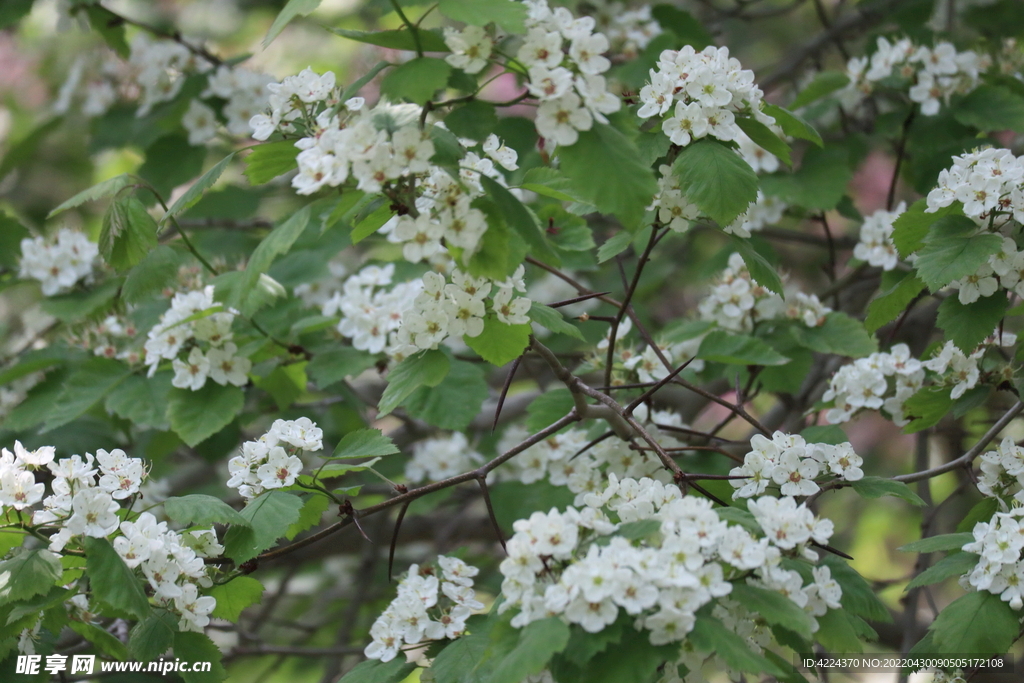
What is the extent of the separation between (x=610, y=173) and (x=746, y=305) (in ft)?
4.30

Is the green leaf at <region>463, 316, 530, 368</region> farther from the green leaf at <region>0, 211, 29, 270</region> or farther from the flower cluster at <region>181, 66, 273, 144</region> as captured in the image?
the green leaf at <region>0, 211, 29, 270</region>

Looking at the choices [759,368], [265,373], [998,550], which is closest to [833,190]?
[759,368]

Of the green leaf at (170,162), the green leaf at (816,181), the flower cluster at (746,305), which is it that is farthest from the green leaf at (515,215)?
the green leaf at (170,162)

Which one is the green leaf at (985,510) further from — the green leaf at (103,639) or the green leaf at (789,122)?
the green leaf at (103,639)

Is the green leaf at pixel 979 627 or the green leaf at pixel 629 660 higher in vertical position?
the green leaf at pixel 629 660

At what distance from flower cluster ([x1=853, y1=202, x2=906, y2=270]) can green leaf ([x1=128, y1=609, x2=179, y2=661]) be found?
6.91ft

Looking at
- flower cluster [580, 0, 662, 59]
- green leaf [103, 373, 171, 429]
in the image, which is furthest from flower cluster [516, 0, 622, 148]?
flower cluster [580, 0, 662, 59]

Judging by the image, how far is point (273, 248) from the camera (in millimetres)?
1521

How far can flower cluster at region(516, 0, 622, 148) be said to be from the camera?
1.33 m

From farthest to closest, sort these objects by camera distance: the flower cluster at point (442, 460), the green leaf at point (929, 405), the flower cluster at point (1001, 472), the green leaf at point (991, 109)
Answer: the flower cluster at point (442, 460), the green leaf at point (991, 109), the green leaf at point (929, 405), the flower cluster at point (1001, 472)

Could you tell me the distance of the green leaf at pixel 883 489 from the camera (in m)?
1.60

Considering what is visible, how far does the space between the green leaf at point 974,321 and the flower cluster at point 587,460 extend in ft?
2.17

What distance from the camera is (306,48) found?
5703mm

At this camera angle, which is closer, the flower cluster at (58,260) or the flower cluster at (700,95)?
the flower cluster at (700,95)
